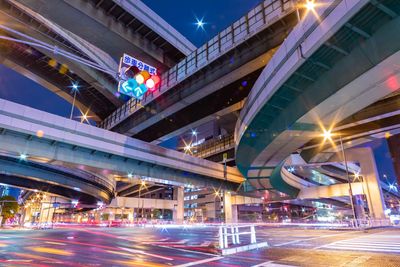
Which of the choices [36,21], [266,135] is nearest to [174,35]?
[36,21]

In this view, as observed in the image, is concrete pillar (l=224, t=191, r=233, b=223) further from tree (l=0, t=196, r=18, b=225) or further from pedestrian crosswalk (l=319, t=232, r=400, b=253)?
tree (l=0, t=196, r=18, b=225)

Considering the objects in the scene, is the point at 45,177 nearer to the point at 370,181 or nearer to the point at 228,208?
the point at 228,208

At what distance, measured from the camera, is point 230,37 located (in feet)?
63.7

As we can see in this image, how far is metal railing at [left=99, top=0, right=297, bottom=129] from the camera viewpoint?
16562 millimetres

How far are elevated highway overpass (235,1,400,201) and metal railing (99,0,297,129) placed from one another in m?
4.53

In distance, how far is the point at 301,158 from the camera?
38.5 metres

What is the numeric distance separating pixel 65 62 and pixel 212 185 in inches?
1002

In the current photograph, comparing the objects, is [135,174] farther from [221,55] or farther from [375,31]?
[375,31]

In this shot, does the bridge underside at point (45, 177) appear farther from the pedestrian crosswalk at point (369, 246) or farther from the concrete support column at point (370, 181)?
the concrete support column at point (370, 181)

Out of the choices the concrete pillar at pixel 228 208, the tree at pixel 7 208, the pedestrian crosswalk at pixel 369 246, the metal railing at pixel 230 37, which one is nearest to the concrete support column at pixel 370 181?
the concrete pillar at pixel 228 208

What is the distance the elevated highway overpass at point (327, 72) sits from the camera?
9.01 meters

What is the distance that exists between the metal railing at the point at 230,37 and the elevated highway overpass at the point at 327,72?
4.53 meters

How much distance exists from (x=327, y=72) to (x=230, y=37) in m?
9.77

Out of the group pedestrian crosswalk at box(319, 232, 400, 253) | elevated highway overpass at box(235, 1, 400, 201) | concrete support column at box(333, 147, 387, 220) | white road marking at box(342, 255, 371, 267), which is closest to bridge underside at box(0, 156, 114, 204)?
elevated highway overpass at box(235, 1, 400, 201)
